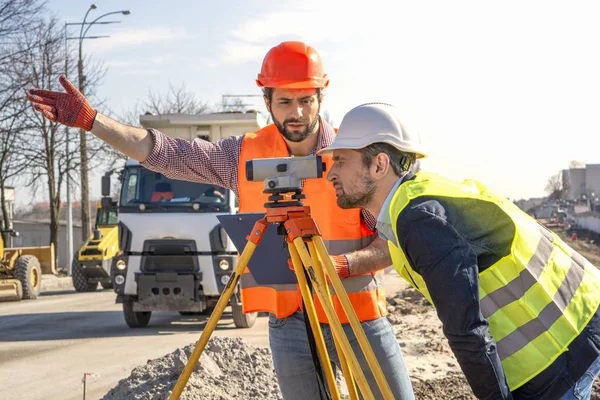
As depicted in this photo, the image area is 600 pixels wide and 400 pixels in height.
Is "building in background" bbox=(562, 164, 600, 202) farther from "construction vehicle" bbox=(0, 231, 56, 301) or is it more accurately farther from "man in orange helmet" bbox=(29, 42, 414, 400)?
"man in orange helmet" bbox=(29, 42, 414, 400)

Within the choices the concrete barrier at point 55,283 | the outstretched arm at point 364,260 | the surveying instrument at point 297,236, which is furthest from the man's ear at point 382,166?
the concrete barrier at point 55,283

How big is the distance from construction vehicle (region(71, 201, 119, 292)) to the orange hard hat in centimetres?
1463

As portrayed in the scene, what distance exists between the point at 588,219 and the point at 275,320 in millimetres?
50798

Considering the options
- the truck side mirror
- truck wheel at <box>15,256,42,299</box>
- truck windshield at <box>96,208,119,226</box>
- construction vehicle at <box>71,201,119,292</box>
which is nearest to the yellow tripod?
the truck side mirror

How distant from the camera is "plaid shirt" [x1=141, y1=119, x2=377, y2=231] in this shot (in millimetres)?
3404

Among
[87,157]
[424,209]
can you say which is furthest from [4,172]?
[424,209]

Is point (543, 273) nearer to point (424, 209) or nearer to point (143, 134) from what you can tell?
point (424, 209)

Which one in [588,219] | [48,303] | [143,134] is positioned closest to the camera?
[143,134]

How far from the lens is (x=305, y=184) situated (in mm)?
3314

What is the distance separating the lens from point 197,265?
11.8 m

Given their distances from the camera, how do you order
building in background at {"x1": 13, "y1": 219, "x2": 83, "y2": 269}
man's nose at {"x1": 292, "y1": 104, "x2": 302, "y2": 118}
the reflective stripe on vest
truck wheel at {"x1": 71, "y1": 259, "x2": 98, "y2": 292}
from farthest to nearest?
building in background at {"x1": 13, "y1": 219, "x2": 83, "y2": 269}
truck wheel at {"x1": 71, "y1": 259, "x2": 98, "y2": 292}
man's nose at {"x1": 292, "y1": 104, "x2": 302, "y2": 118}
the reflective stripe on vest

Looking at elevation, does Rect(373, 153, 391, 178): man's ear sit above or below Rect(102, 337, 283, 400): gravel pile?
above

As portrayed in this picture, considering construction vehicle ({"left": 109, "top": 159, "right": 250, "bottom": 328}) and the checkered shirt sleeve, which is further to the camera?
construction vehicle ({"left": 109, "top": 159, "right": 250, "bottom": 328})

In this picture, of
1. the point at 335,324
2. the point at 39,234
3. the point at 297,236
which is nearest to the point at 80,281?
the point at 297,236
